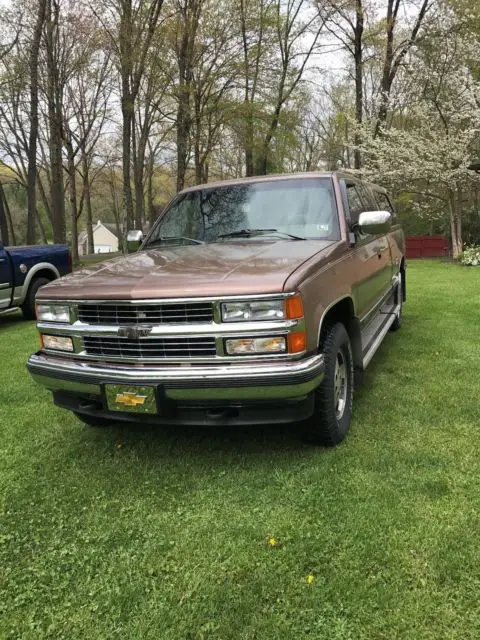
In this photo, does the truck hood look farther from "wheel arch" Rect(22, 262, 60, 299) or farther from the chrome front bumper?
"wheel arch" Rect(22, 262, 60, 299)

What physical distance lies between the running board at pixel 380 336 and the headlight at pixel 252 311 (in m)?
1.40

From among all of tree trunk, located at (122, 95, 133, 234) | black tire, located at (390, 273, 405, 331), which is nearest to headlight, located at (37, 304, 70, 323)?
black tire, located at (390, 273, 405, 331)

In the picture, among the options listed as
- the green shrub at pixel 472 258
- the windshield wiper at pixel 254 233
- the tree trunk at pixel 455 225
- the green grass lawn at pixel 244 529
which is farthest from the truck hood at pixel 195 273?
the tree trunk at pixel 455 225

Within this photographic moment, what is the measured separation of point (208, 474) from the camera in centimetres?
311

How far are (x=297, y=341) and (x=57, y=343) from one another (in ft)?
5.27

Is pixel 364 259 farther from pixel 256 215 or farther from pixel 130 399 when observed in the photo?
pixel 130 399

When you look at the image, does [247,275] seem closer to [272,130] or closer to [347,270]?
[347,270]

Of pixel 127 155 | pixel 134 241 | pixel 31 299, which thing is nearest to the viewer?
pixel 134 241

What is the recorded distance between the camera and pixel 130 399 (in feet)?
9.65

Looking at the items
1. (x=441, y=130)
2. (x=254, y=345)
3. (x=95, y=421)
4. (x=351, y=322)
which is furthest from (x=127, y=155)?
(x=254, y=345)

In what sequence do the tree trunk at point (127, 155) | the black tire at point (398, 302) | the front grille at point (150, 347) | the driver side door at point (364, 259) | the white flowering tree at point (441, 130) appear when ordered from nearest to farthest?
the front grille at point (150, 347), the driver side door at point (364, 259), the black tire at point (398, 302), the tree trunk at point (127, 155), the white flowering tree at point (441, 130)

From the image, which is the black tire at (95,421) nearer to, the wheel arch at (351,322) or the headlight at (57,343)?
the headlight at (57,343)

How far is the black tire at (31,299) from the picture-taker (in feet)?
27.7

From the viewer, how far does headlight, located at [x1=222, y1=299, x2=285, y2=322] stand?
2777mm
